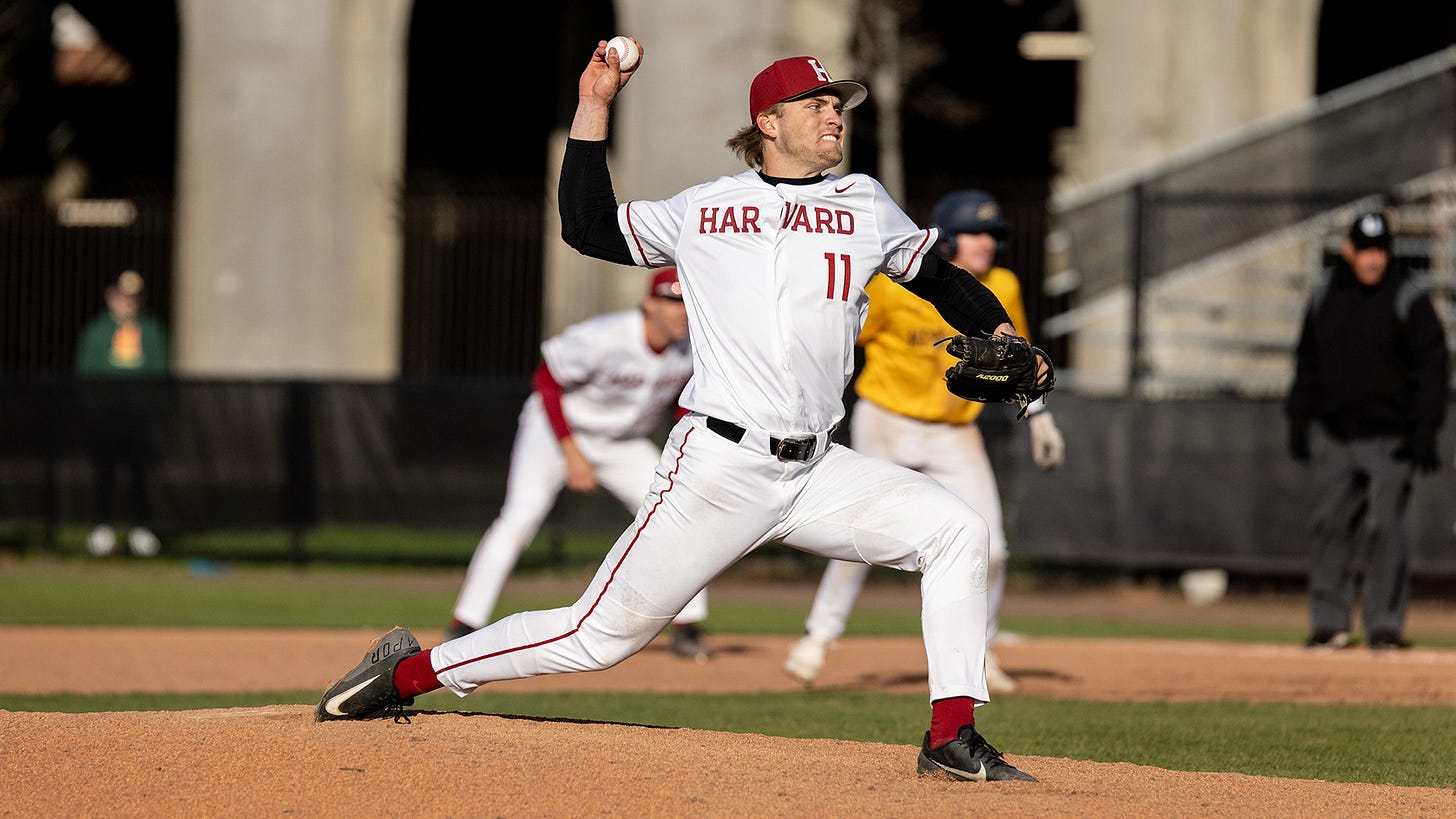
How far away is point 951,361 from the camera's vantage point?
877cm

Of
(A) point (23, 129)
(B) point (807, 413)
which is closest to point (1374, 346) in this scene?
(B) point (807, 413)

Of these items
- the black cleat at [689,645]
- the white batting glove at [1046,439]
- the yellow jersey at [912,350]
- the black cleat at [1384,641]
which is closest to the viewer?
the white batting glove at [1046,439]

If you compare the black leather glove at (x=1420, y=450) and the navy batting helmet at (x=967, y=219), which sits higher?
the navy batting helmet at (x=967, y=219)

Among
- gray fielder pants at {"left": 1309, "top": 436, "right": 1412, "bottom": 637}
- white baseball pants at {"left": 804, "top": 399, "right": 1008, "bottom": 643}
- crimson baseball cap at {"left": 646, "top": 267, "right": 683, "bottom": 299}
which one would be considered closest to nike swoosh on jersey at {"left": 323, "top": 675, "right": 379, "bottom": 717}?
white baseball pants at {"left": 804, "top": 399, "right": 1008, "bottom": 643}

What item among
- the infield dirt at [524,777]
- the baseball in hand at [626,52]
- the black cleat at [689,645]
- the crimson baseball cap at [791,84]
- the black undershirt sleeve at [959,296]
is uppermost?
the baseball in hand at [626,52]

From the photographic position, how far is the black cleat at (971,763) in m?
5.56

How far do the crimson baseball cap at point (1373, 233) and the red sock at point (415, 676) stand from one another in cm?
670

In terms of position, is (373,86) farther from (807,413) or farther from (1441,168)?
(807,413)

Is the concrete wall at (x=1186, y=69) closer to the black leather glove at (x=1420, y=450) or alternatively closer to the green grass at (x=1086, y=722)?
the black leather glove at (x=1420, y=450)

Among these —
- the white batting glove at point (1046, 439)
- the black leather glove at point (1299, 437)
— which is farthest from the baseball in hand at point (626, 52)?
the black leather glove at point (1299, 437)

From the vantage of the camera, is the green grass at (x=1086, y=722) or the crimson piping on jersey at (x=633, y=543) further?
the green grass at (x=1086, y=722)

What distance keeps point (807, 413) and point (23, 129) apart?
30.1 metres

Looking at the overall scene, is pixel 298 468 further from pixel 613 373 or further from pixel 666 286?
pixel 666 286

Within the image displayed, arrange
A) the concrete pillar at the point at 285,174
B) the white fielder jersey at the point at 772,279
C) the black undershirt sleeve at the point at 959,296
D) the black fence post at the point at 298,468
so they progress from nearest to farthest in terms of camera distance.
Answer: the white fielder jersey at the point at 772,279 → the black undershirt sleeve at the point at 959,296 → the black fence post at the point at 298,468 → the concrete pillar at the point at 285,174
